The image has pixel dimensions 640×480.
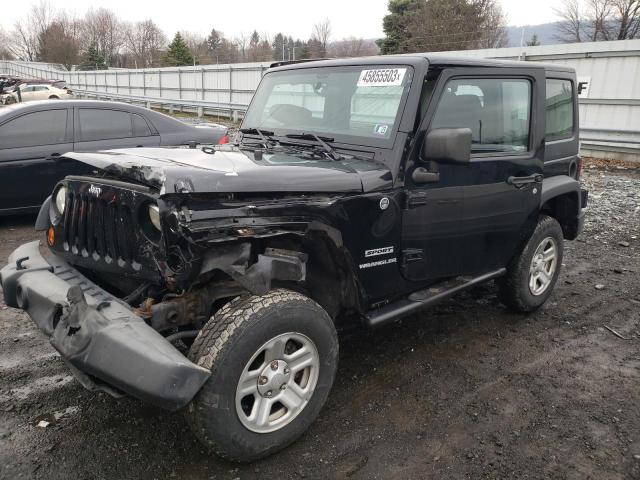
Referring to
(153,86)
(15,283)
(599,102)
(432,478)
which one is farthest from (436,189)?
(153,86)

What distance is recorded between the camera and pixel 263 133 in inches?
151

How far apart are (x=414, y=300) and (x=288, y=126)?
1.52 m

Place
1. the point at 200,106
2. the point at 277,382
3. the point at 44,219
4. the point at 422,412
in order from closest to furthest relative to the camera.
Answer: the point at 277,382 → the point at 422,412 → the point at 44,219 → the point at 200,106

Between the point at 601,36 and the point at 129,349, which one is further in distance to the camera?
the point at 601,36

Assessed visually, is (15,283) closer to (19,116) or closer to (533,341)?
(533,341)

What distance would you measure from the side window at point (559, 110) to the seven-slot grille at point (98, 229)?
10.9 feet

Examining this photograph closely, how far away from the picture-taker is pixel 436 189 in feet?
10.8

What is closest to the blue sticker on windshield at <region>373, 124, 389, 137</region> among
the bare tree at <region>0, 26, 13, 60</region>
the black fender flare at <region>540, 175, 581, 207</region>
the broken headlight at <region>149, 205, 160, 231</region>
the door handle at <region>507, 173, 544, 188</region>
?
the door handle at <region>507, 173, 544, 188</region>

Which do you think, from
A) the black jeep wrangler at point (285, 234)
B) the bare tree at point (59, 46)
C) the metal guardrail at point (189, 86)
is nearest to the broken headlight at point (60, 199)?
the black jeep wrangler at point (285, 234)

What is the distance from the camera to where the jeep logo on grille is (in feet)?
8.86

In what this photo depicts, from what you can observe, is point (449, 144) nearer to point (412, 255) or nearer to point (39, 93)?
point (412, 255)

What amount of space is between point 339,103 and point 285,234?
4.20 ft

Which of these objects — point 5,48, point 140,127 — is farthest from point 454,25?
point 5,48

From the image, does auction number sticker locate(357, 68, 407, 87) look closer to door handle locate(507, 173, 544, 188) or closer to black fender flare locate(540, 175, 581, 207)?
door handle locate(507, 173, 544, 188)
